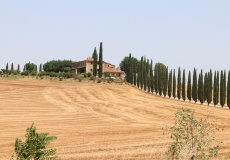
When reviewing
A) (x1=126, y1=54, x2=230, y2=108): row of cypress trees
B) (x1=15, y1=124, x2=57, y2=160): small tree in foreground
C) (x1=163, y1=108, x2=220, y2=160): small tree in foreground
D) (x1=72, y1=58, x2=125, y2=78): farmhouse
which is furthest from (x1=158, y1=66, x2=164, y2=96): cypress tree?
(x1=15, y1=124, x2=57, y2=160): small tree in foreground

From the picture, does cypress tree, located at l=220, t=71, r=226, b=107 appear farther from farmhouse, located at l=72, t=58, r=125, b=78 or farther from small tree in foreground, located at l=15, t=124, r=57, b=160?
small tree in foreground, located at l=15, t=124, r=57, b=160

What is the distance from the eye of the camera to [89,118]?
43.6 meters

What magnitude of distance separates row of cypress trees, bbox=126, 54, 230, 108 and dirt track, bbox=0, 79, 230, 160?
8.44 metres

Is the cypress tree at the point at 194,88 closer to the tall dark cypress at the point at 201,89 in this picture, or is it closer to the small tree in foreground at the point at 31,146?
the tall dark cypress at the point at 201,89

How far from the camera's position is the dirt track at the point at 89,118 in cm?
2736

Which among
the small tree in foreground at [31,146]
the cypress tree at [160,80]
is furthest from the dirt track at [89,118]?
the small tree in foreground at [31,146]

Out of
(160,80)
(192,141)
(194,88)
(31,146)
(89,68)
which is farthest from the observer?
(89,68)

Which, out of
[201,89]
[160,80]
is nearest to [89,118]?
[201,89]

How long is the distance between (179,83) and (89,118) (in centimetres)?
3605

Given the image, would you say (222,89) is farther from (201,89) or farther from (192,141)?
(192,141)

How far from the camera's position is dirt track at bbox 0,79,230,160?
27359mm

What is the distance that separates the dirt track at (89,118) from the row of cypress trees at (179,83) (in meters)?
8.44

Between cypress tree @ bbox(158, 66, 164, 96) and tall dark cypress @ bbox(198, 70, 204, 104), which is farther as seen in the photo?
cypress tree @ bbox(158, 66, 164, 96)

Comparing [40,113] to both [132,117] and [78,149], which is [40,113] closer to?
[132,117]
